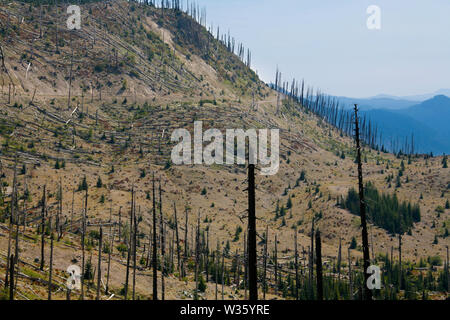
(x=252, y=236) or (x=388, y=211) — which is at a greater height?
(x=252, y=236)

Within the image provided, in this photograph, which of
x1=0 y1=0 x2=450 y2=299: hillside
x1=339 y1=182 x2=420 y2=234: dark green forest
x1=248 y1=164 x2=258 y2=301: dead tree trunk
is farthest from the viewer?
x1=339 y1=182 x2=420 y2=234: dark green forest

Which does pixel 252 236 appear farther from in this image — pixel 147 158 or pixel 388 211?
pixel 147 158

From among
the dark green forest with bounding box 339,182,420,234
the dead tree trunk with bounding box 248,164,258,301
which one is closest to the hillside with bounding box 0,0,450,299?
the dark green forest with bounding box 339,182,420,234

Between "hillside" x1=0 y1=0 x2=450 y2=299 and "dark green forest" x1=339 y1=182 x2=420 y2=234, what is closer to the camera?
"hillside" x1=0 y1=0 x2=450 y2=299

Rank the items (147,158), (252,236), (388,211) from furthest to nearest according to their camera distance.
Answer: (147,158) → (388,211) → (252,236)

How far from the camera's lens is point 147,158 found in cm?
10600

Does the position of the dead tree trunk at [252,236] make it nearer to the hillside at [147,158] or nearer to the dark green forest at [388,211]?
the hillside at [147,158]

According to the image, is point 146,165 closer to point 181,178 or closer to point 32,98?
point 181,178

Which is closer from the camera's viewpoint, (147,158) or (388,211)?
(388,211)

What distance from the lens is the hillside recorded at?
2889 inches

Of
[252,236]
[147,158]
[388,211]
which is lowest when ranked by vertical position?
[388,211]

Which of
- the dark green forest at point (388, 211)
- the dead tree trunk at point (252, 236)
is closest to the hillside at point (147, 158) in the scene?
the dark green forest at point (388, 211)

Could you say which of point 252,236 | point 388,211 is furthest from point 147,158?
point 252,236

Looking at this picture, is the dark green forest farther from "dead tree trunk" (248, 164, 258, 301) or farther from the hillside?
"dead tree trunk" (248, 164, 258, 301)
